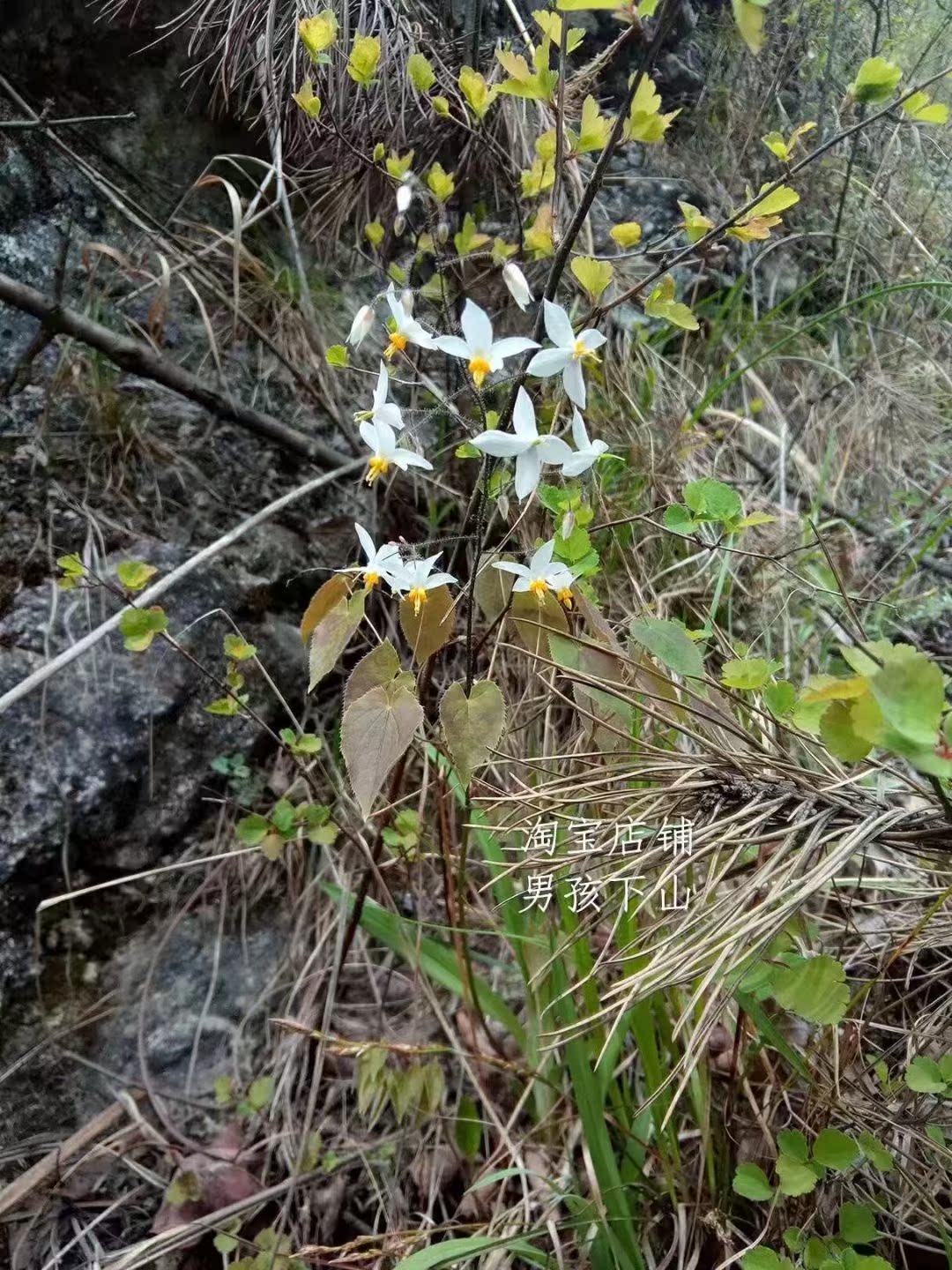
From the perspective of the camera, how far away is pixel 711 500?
0.74 metres

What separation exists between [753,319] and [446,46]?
0.89 meters

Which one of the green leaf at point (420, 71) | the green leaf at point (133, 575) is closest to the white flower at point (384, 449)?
the green leaf at point (133, 575)

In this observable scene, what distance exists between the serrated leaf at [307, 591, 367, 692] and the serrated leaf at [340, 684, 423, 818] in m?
0.05

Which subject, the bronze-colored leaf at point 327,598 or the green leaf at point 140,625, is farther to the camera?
the green leaf at point 140,625

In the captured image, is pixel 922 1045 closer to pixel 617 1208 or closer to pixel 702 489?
pixel 617 1208

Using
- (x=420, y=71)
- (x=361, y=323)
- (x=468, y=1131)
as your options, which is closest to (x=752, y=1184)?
(x=468, y=1131)

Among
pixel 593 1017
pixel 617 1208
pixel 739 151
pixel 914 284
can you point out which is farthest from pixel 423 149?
pixel 617 1208

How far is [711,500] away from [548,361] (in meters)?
0.22

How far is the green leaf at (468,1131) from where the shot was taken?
1008mm

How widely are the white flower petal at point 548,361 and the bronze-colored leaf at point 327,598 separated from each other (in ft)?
0.82

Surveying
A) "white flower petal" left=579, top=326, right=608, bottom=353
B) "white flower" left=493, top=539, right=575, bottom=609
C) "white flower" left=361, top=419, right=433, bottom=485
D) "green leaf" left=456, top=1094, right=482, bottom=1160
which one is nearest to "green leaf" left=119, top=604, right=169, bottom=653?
"white flower" left=361, top=419, right=433, bottom=485

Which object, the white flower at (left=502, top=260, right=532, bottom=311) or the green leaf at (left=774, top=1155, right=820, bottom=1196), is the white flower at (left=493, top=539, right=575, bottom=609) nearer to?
the white flower at (left=502, top=260, right=532, bottom=311)

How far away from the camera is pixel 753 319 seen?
71.5 inches

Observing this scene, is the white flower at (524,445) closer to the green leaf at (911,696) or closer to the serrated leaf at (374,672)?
the serrated leaf at (374,672)
